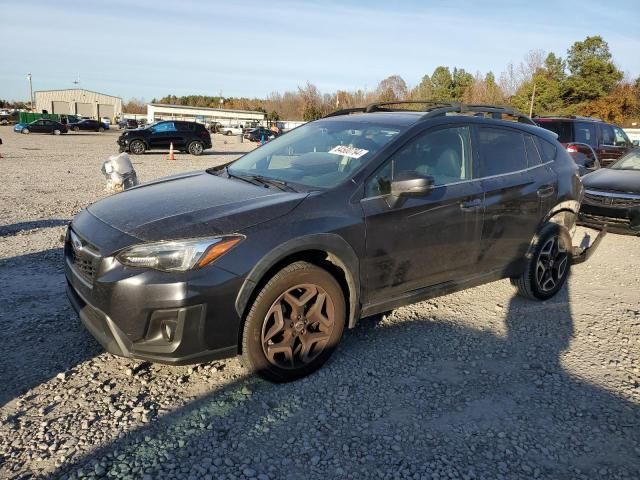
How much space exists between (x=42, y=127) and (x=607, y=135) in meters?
43.0

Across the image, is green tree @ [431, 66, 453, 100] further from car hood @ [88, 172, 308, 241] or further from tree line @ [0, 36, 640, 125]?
car hood @ [88, 172, 308, 241]

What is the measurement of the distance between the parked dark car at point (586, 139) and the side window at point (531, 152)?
738 centimetres

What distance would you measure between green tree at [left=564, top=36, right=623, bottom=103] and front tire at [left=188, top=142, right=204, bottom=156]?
39505 millimetres

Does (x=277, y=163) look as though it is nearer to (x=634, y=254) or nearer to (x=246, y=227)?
(x=246, y=227)

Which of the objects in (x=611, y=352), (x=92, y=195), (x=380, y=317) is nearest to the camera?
(x=611, y=352)

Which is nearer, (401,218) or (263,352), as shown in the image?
(263,352)

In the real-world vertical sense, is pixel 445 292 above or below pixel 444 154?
below

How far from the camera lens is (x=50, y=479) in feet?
7.85

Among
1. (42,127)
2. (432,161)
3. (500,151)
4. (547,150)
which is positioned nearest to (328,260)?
(432,161)

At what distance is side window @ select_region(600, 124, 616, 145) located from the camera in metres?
12.3

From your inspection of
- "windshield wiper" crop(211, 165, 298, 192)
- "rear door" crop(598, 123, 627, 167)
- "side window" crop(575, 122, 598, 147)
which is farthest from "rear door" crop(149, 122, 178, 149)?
"windshield wiper" crop(211, 165, 298, 192)

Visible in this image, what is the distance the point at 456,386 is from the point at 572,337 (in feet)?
4.93

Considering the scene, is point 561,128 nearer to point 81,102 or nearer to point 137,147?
point 137,147

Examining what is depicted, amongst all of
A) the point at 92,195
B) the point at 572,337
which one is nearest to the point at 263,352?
the point at 572,337
